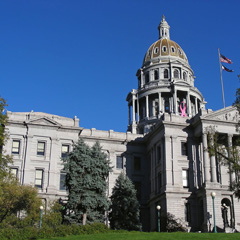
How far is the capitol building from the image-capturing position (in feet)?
162

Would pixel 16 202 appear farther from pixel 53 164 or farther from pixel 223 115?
pixel 223 115

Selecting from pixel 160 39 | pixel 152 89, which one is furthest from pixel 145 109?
pixel 160 39

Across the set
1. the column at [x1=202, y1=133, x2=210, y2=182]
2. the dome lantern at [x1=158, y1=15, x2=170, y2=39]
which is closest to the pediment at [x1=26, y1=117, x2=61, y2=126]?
the column at [x1=202, y1=133, x2=210, y2=182]

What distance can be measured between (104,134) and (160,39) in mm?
36934

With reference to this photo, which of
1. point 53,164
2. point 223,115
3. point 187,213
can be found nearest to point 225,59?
point 223,115

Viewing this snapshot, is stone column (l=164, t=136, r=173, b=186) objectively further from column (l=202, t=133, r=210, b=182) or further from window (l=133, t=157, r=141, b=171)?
window (l=133, t=157, r=141, b=171)

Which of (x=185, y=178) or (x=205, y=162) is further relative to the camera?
(x=185, y=178)

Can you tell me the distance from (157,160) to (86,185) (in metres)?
15.6

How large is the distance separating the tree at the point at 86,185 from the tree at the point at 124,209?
335 centimetres

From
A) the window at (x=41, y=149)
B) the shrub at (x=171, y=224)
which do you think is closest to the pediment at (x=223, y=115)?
the shrub at (x=171, y=224)

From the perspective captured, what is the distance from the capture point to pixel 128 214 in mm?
46531

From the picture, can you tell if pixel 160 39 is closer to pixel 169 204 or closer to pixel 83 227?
pixel 169 204

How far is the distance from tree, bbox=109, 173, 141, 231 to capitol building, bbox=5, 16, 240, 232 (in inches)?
179

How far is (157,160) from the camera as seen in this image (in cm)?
5569
